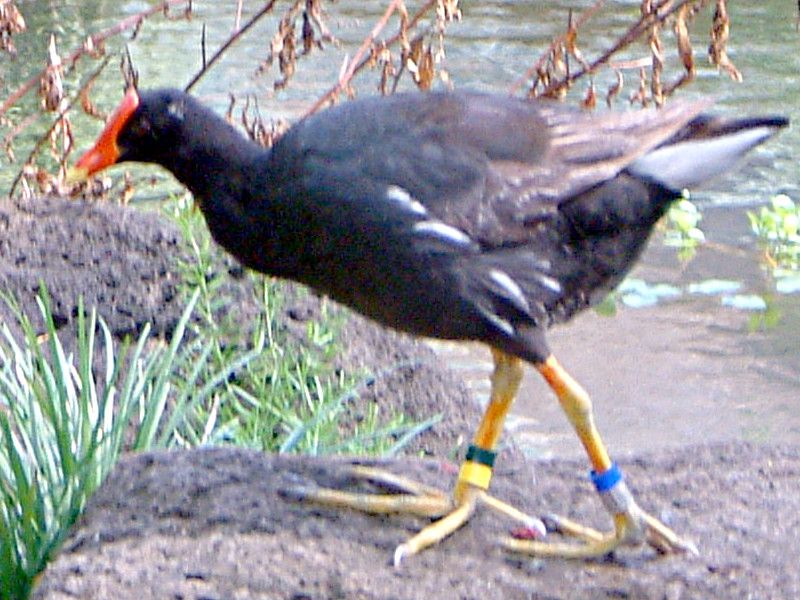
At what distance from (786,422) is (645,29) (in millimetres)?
1601

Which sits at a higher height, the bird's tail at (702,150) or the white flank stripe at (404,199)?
the bird's tail at (702,150)

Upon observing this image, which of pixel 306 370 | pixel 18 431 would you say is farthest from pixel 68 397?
pixel 306 370

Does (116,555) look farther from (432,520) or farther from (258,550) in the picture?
(432,520)

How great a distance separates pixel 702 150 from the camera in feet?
13.2

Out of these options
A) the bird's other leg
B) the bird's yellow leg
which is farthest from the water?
the bird's other leg

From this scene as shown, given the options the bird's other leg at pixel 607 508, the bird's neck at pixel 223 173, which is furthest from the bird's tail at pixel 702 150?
the bird's neck at pixel 223 173

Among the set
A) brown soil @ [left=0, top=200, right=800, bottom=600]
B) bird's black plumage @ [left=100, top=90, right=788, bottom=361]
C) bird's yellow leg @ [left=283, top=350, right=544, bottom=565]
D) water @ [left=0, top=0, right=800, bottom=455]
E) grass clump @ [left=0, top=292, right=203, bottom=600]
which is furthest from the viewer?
water @ [left=0, top=0, right=800, bottom=455]

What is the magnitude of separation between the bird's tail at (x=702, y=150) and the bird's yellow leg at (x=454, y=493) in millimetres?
626

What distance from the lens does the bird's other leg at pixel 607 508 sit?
3795 millimetres

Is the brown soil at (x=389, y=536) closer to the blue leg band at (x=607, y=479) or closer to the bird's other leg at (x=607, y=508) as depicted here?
the bird's other leg at (x=607, y=508)

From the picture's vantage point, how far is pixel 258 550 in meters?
3.58

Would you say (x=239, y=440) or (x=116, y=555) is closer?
(x=116, y=555)

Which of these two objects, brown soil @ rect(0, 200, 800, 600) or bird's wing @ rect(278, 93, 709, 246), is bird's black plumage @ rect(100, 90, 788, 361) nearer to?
bird's wing @ rect(278, 93, 709, 246)

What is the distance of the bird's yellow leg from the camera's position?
3.92 metres
